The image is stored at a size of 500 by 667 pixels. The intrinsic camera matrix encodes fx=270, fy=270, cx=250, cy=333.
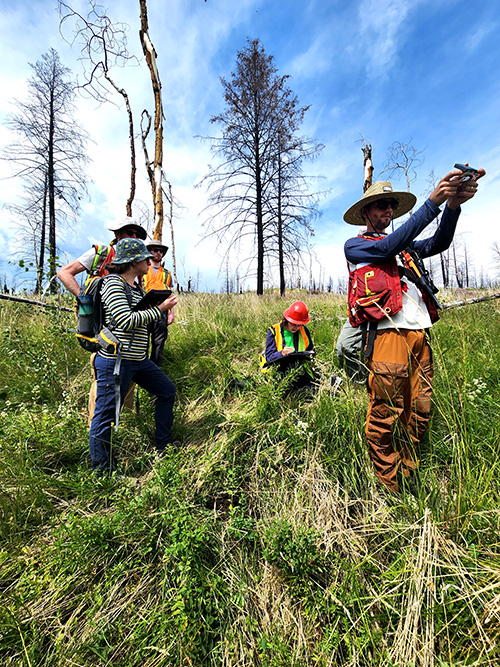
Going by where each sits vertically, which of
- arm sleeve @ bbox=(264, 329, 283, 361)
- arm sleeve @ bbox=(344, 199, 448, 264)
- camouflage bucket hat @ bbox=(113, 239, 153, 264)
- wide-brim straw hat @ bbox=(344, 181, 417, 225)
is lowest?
arm sleeve @ bbox=(264, 329, 283, 361)

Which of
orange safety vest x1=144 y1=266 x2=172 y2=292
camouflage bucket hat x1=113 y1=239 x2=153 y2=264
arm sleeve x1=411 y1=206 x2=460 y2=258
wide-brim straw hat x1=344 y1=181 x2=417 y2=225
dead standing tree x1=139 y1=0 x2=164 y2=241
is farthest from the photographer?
dead standing tree x1=139 y1=0 x2=164 y2=241

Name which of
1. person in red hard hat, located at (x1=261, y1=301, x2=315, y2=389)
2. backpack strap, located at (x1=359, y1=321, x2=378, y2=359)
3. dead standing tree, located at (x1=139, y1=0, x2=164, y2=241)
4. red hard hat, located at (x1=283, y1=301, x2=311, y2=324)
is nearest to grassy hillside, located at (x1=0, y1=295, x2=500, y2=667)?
backpack strap, located at (x1=359, y1=321, x2=378, y2=359)

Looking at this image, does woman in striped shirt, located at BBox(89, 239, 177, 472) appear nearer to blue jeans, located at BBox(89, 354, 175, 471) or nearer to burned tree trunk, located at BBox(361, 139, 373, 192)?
blue jeans, located at BBox(89, 354, 175, 471)

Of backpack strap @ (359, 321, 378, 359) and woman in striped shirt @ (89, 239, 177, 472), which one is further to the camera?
woman in striped shirt @ (89, 239, 177, 472)

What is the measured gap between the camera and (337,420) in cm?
238

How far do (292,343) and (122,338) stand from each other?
2.14 m

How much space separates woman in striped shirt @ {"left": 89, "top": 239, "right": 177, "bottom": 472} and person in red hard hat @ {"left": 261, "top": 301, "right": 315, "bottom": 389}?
1.54m

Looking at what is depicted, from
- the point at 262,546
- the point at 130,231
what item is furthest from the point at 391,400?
the point at 130,231

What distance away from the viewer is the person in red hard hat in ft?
11.1

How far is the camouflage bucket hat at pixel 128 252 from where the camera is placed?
233cm

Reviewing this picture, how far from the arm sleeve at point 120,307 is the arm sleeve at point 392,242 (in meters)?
1.73

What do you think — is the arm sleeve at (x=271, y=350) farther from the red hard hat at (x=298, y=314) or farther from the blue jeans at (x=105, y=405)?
the blue jeans at (x=105, y=405)

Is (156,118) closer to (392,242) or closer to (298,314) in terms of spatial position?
(298,314)

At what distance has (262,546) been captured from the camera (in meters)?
1.86
